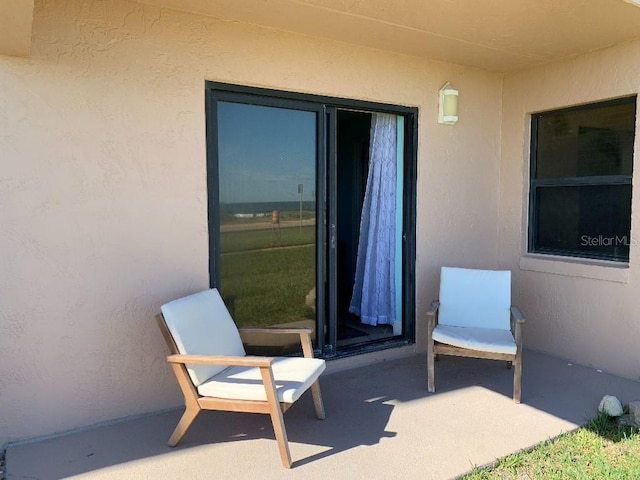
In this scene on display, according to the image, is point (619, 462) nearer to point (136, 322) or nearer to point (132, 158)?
point (136, 322)

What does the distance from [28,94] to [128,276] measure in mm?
1244

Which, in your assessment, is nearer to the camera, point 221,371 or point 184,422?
point 184,422

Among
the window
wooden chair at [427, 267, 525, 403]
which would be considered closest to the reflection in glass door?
wooden chair at [427, 267, 525, 403]

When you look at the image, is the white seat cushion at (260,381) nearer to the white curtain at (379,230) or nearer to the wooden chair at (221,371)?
the wooden chair at (221,371)

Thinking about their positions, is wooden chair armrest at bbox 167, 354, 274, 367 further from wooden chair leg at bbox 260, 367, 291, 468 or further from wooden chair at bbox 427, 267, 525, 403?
wooden chair at bbox 427, 267, 525, 403

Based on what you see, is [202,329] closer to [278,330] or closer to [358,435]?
[278,330]

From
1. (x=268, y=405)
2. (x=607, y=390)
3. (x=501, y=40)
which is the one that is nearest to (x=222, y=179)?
(x=268, y=405)

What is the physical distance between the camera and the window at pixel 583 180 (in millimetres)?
4094

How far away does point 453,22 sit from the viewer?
3.48m

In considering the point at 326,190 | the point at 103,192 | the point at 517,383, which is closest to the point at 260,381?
the point at 103,192

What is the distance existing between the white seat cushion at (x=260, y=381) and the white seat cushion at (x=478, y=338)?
116cm

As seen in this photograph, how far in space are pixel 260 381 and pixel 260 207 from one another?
144cm

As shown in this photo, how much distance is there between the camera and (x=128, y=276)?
3252 mm

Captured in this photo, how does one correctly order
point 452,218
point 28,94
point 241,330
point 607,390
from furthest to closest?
point 452,218 < point 607,390 < point 241,330 < point 28,94
